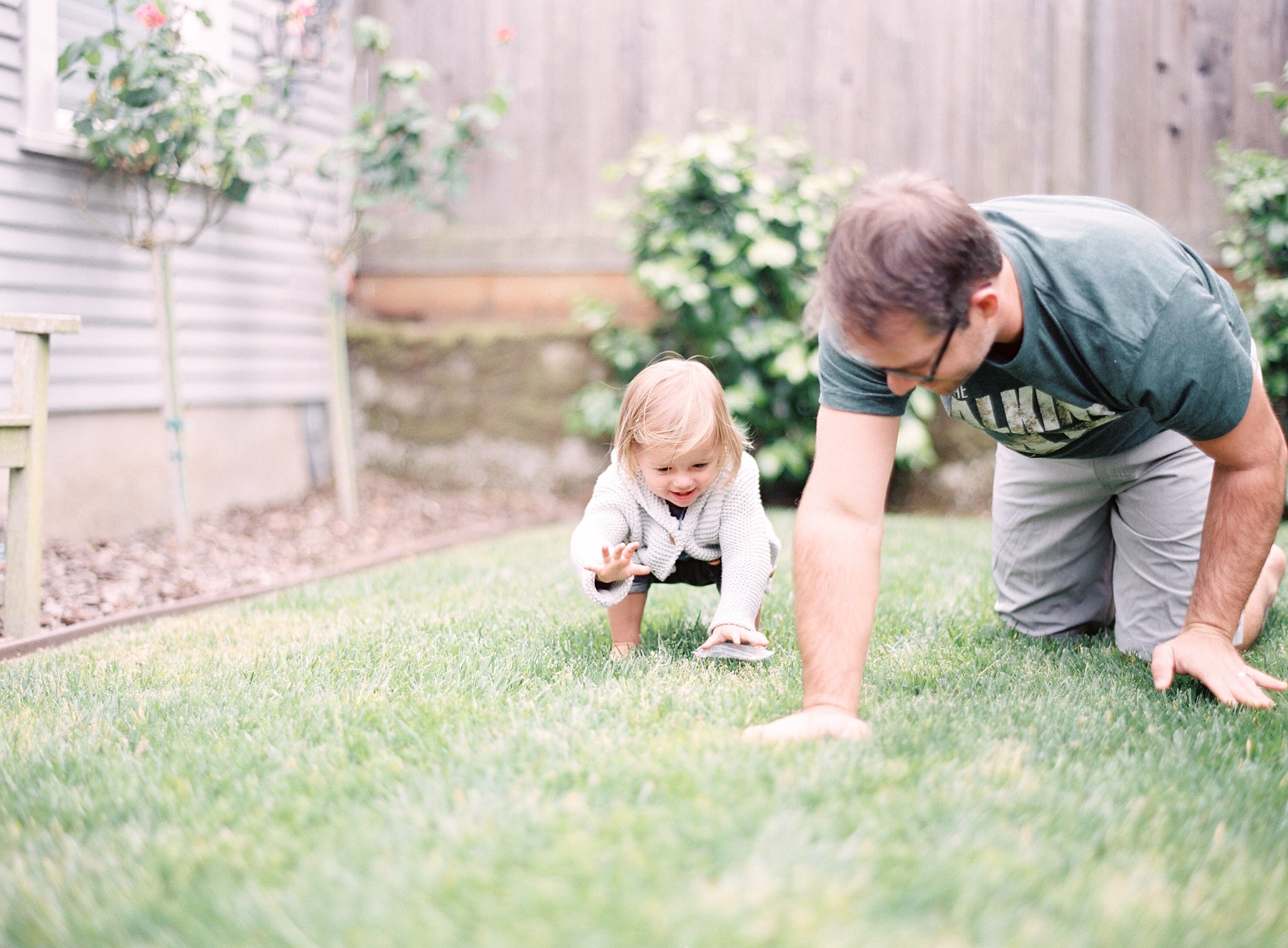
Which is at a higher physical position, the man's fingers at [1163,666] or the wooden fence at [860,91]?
the wooden fence at [860,91]

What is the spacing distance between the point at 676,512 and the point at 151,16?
271 cm

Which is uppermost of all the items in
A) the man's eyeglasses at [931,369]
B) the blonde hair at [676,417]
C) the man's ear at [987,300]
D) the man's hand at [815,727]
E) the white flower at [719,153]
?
the white flower at [719,153]

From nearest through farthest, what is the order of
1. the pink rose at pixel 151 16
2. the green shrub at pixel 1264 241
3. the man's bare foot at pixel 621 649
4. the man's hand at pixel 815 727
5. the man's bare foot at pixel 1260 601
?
the man's hand at pixel 815 727 → the man's bare foot at pixel 621 649 → the man's bare foot at pixel 1260 601 → the pink rose at pixel 151 16 → the green shrub at pixel 1264 241

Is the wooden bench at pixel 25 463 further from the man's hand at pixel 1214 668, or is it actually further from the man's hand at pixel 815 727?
the man's hand at pixel 1214 668

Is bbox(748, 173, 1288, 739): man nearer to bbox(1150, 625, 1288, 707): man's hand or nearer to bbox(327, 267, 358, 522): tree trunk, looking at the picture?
bbox(1150, 625, 1288, 707): man's hand

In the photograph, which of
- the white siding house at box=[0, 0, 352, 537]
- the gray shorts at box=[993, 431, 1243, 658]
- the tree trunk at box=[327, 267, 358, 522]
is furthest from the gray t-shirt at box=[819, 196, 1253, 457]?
the tree trunk at box=[327, 267, 358, 522]

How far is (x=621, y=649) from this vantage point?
2408 mm

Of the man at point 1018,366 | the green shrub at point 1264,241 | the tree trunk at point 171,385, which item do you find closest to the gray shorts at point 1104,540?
the man at point 1018,366

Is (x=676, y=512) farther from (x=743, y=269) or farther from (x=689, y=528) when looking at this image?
(x=743, y=269)

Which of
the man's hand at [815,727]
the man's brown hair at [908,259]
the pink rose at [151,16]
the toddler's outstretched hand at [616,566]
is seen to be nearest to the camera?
the man's brown hair at [908,259]

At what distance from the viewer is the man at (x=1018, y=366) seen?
1576mm

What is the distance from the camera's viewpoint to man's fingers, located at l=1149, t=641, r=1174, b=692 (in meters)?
1.88

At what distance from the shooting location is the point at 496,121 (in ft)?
15.5

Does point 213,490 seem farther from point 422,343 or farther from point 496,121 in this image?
point 496,121
